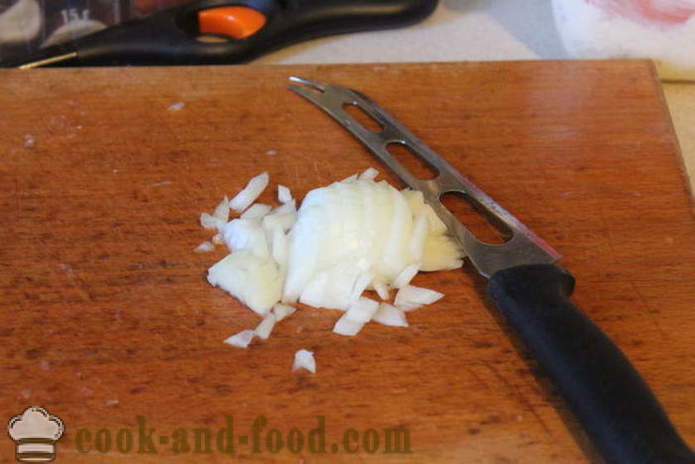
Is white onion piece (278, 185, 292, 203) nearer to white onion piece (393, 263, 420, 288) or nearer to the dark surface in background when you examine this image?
white onion piece (393, 263, 420, 288)

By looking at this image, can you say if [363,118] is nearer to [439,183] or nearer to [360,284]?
[439,183]

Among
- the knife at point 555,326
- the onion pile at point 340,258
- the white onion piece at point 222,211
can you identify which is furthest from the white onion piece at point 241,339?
the knife at point 555,326

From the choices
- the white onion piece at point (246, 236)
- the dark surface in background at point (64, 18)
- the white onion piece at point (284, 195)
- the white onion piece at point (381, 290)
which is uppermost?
the dark surface in background at point (64, 18)

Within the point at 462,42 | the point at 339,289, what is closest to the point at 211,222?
the point at 339,289

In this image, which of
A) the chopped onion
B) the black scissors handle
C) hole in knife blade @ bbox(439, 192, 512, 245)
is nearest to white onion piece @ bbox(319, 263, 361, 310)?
the chopped onion

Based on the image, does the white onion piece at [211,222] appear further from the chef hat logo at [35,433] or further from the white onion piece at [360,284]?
the chef hat logo at [35,433]
